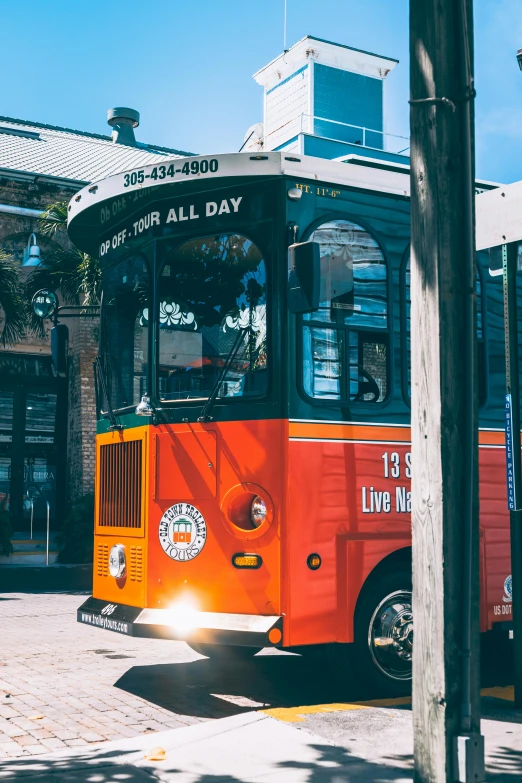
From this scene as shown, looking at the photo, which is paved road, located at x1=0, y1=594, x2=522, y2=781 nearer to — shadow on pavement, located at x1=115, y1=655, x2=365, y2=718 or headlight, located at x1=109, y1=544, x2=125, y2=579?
shadow on pavement, located at x1=115, y1=655, x2=365, y2=718

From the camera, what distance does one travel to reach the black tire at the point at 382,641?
6598 mm

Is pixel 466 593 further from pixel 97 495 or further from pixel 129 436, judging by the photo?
pixel 97 495

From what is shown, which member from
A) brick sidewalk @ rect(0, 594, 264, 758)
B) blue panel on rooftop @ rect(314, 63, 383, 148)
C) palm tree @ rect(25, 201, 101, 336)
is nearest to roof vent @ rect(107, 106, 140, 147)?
blue panel on rooftop @ rect(314, 63, 383, 148)

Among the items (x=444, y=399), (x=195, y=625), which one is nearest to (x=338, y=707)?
(x=195, y=625)

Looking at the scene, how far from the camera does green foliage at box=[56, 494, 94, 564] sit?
1947 centimetres

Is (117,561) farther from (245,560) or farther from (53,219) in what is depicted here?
(53,219)

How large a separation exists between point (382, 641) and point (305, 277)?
8.37 feet

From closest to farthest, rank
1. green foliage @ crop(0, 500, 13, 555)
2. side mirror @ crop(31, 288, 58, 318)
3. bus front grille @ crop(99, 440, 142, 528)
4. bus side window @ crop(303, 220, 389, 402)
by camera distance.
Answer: bus side window @ crop(303, 220, 389, 402)
bus front grille @ crop(99, 440, 142, 528)
side mirror @ crop(31, 288, 58, 318)
green foliage @ crop(0, 500, 13, 555)

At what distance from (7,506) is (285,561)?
16630 millimetres

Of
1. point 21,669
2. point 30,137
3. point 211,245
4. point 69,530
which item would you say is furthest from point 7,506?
point 211,245

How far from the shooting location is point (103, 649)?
30.6 ft

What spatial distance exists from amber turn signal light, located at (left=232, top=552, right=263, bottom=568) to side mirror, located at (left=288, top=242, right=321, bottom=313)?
1.64m

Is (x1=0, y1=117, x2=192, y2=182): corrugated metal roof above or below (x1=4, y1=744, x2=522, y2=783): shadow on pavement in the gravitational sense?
above

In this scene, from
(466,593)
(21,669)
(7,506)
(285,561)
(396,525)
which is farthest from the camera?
(7,506)
